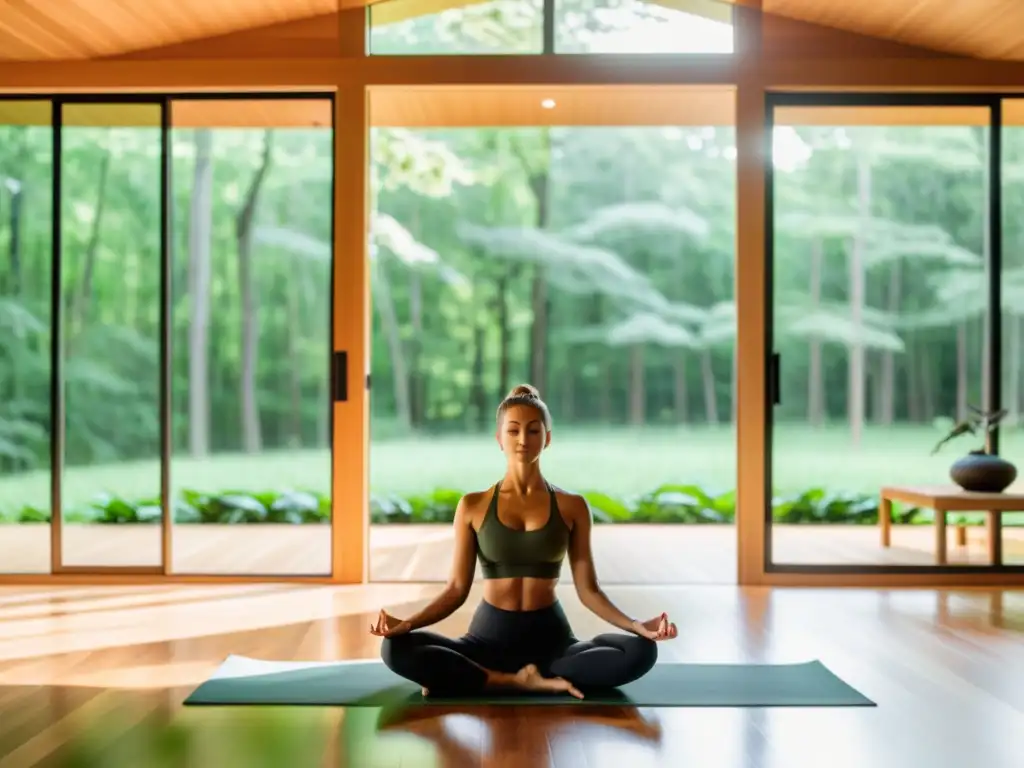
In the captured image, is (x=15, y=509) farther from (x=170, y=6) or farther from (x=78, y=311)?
(x=170, y=6)

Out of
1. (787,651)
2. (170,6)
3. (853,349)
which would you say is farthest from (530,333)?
(787,651)

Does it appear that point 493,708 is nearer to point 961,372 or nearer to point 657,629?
point 657,629

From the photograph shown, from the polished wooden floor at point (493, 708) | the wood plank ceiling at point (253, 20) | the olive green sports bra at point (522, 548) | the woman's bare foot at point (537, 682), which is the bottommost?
→ the polished wooden floor at point (493, 708)

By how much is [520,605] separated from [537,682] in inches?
8.8

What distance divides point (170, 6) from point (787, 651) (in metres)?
3.74

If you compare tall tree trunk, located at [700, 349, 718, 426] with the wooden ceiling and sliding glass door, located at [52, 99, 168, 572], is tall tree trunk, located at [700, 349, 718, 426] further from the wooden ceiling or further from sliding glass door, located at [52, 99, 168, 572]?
sliding glass door, located at [52, 99, 168, 572]

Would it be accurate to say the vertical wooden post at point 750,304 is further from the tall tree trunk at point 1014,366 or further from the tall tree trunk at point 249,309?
the tall tree trunk at point 249,309

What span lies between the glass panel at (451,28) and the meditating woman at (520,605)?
2688 millimetres

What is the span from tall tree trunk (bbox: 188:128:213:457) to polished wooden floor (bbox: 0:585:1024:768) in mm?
813

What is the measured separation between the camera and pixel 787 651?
377 cm

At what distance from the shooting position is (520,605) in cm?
313

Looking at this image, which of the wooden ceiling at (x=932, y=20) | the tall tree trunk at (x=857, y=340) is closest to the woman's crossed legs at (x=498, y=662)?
the tall tree trunk at (x=857, y=340)

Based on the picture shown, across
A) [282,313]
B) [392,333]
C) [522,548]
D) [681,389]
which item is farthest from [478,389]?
[522,548]

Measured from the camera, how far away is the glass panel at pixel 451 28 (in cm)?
531
